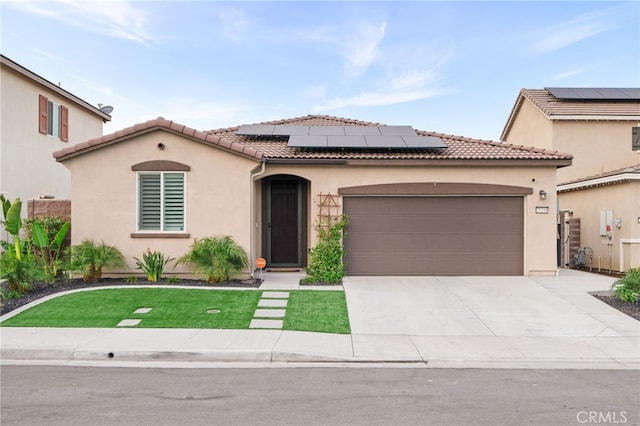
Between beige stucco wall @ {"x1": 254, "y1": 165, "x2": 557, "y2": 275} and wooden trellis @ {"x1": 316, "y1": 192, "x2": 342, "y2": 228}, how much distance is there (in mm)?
126

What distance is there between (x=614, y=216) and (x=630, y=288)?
4.81 m

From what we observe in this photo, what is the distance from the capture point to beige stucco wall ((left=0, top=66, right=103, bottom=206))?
16.5 m

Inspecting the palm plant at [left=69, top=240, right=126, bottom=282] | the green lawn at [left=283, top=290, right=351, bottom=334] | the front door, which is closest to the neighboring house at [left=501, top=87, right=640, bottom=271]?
the green lawn at [left=283, top=290, right=351, bottom=334]

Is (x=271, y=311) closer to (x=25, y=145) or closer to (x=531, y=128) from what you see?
(x=25, y=145)

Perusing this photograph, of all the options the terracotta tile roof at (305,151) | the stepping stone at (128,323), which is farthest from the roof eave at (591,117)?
the stepping stone at (128,323)

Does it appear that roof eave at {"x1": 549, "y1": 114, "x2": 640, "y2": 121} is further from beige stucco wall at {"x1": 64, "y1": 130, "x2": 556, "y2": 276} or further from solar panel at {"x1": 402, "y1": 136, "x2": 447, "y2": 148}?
beige stucco wall at {"x1": 64, "y1": 130, "x2": 556, "y2": 276}

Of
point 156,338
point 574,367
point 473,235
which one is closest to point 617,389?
point 574,367

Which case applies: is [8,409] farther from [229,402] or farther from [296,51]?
[296,51]

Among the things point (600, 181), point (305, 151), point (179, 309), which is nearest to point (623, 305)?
point (600, 181)

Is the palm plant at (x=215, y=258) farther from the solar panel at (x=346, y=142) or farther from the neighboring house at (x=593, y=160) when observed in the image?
the neighboring house at (x=593, y=160)

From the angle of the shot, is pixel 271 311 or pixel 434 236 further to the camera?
pixel 434 236

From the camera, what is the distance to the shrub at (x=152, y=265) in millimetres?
12055

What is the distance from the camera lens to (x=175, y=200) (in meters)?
12.7

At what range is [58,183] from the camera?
20203 millimetres
